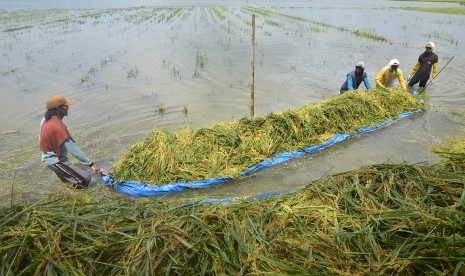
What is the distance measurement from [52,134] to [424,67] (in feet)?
26.4

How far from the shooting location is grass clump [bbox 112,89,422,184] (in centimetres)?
421

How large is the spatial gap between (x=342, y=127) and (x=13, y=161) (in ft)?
17.2

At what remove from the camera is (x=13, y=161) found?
16.3 feet

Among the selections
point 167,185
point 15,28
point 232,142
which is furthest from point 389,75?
point 15,28

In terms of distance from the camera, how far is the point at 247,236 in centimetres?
228

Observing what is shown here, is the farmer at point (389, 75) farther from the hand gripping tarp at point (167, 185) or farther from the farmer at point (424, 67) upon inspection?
the hand gripping tarp at point (167, 185)

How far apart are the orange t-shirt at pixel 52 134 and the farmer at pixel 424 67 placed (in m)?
7.77

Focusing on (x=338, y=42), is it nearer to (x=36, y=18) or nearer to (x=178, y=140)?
(x=178, y=140)

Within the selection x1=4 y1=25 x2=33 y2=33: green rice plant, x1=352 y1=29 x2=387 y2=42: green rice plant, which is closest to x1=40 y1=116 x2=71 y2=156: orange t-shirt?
x1=352 y1=29 x2=387 y2=42: green rice plant

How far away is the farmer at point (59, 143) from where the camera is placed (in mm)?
3811

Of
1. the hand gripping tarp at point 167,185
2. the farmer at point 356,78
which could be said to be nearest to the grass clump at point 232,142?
the hand gripping tarp at point 167,185

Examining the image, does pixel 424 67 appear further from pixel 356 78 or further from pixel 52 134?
pixel 52 134

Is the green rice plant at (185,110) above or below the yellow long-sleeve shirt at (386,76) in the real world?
below

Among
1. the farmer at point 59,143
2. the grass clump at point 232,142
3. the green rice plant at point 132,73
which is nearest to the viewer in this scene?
the farmer at point 59,143
